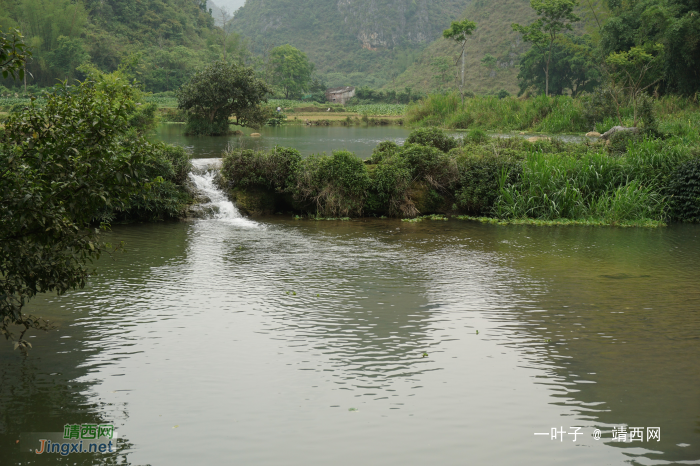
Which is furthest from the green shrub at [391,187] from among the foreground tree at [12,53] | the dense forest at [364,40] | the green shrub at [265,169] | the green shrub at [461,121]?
the green shrub at [461,121]

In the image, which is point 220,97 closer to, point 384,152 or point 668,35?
point 384,152

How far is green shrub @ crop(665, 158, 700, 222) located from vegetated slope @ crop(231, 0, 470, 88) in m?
131

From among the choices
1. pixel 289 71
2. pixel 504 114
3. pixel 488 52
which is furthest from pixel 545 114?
pixel 488 52

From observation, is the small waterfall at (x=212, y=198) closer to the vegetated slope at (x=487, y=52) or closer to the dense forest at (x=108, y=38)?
the dense forest at (x=108, y=38)

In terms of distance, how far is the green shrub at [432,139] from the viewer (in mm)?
18312

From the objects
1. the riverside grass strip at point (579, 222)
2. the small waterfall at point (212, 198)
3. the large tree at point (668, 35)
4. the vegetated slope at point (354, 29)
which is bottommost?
the riverside grass strip at point (579, 222)

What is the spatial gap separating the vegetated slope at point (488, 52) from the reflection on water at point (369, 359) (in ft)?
276

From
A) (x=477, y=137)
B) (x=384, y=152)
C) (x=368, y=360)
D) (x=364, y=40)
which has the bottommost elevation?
(x=368, y=360)

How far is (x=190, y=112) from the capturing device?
100ft

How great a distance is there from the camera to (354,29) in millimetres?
159375

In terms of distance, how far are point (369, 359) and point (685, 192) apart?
13.0m

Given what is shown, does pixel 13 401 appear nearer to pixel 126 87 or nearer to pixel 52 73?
pixel 126 87

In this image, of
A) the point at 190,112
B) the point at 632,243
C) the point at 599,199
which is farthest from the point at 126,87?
the point at 190,112

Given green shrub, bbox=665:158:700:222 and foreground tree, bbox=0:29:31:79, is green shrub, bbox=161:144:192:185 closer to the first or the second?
foreground tree, bbox=0:29:31:79
